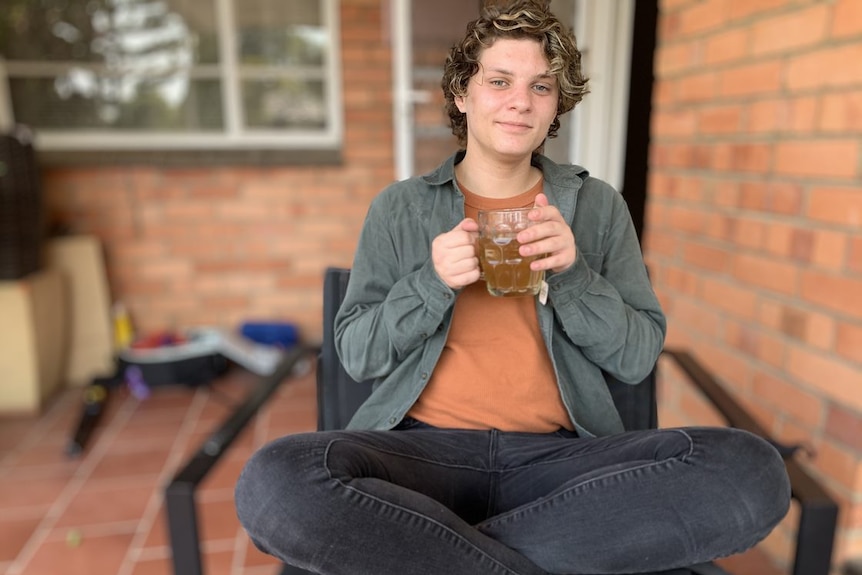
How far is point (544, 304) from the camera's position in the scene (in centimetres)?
89

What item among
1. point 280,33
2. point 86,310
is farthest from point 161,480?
point 280,33

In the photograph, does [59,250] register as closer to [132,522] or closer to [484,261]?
[132,522]

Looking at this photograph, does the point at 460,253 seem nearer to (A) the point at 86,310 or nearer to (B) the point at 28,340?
(B) the point at 28,340

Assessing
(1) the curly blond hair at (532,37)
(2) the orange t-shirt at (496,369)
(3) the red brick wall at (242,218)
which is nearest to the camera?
(1) the curly blond hair at (532,37)

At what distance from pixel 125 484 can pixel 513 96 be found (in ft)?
6.14

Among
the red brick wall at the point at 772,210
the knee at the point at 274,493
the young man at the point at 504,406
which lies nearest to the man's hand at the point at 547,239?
the young man at the point at 504,406

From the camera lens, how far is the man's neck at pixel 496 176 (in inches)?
33.5

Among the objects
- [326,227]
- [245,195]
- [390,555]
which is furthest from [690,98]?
[245,195]

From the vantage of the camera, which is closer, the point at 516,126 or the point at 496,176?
the point at 516,126

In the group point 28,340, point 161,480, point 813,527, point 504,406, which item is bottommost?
point 161,480

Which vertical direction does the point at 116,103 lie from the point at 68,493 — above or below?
above

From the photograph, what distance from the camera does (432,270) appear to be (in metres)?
0.85

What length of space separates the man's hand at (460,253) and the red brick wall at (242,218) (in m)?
2.25

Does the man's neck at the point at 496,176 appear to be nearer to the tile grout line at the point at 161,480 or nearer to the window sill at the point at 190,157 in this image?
the tile grout line at the point at 161,480
